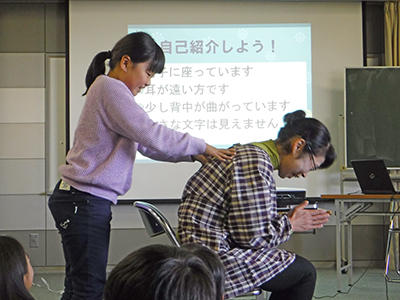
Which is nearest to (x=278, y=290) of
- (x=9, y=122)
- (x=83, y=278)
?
(x=83, y=278)

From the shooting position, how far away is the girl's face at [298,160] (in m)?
2.04

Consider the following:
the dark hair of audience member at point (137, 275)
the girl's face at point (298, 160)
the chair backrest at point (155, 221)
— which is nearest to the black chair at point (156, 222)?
the chair backrest at point (155, 221)

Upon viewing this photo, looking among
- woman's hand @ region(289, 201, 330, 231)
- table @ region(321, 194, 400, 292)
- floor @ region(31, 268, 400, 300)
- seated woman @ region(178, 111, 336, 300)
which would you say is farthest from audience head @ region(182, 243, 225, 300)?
floor @ region(31, 268, 400, 300)

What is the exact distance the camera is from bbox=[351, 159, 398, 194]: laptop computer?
4.07 meters

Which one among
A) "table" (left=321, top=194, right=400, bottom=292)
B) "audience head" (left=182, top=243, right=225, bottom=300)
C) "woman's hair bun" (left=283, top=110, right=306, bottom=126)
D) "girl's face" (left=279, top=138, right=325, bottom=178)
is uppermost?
"woman's hair bun" (left=283, top=110, right=306, bottom=126)

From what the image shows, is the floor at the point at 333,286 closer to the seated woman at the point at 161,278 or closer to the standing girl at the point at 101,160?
the standing girl at the point at 101,160

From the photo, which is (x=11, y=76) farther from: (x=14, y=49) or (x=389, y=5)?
(x=389, y=5)

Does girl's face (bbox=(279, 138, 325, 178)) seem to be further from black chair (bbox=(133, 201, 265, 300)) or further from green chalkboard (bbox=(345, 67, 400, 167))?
green chalkboard (bbox=(345, 67, 400, 167))

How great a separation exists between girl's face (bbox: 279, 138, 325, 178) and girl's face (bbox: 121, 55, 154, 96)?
53 cm

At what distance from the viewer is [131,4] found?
5430mm

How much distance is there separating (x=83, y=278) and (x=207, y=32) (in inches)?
152

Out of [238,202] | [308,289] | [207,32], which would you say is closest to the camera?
[238,202]

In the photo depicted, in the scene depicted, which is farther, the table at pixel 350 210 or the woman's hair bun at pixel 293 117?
the table at pixel 350 210

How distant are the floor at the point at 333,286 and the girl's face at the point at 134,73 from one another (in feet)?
8.72
